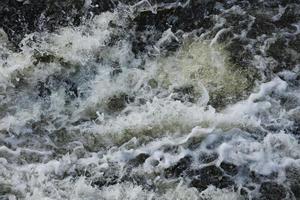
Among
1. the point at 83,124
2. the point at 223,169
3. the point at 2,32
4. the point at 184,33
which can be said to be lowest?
the point at 223,169

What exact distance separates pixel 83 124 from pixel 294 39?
260 centimetres

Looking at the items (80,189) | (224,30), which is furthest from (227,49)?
(80,189)

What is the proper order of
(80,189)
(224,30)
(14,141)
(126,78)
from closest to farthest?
(80,189) → (14,141) → (126,78) → (224,30)

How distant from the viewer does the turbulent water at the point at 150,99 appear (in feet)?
15.3

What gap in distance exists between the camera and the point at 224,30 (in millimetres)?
5734

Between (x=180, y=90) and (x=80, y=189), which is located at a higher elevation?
(x=180, y=90)

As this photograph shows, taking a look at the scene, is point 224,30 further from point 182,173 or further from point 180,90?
point 182,173

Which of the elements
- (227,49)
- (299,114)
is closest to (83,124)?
(227,49)

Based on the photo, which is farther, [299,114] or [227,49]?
[227,49]

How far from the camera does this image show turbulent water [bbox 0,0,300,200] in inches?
183

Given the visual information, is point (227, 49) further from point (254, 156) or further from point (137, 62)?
point (254, 156)

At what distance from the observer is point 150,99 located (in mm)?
5176

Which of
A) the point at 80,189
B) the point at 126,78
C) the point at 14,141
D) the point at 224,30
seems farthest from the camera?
the point at 224,30

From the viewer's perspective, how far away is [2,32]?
583 cm
